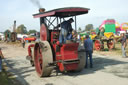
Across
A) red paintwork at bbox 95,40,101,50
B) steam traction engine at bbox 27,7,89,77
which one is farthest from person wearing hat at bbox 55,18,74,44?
red paintwork at bbox 95,40,101,50

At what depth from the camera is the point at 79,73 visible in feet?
21.9

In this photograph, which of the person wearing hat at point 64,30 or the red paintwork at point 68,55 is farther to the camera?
the person wearing hat at point 64,30

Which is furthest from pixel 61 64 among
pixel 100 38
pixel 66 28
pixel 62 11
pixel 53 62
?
pixel 100 38

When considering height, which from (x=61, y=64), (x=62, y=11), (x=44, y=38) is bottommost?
(x=61, y=64)

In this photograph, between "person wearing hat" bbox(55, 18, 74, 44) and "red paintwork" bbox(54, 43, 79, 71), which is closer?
"red paintwork" bbox(54, 43, 79, 71)

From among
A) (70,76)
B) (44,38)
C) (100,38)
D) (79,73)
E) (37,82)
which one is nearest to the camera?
(37,82)

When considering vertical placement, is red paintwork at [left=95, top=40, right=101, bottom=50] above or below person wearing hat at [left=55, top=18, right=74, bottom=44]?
below

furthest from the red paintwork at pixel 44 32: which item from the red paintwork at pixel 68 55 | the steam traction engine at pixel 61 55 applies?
the red paintwork at pixel 68 55

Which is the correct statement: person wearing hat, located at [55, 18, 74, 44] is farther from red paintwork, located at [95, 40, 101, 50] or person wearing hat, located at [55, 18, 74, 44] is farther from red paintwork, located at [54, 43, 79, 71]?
red paintwork, located at [95, 40, 101, 50]

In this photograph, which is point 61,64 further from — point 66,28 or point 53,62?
point 66,28

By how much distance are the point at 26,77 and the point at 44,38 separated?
65.4 inches

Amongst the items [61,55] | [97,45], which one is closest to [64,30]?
[61,55]

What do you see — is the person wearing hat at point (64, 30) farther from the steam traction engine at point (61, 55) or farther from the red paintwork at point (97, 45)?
the red paintwork at point (97, 45)

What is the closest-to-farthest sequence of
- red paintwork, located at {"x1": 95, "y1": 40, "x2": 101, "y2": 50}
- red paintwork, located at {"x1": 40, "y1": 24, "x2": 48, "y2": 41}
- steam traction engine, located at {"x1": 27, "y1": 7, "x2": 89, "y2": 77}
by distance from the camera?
steam traction engine, located at {"x1": 27, "y1": 7, "x2": 89, "y2": 77}
red paintwork, located at {"x1": 40, "y1": 24, "x2": 48, "y2": 41}
red paintwork, located at {"x1": 95, "y1": 40, "x2": 101, "y2": 50}
